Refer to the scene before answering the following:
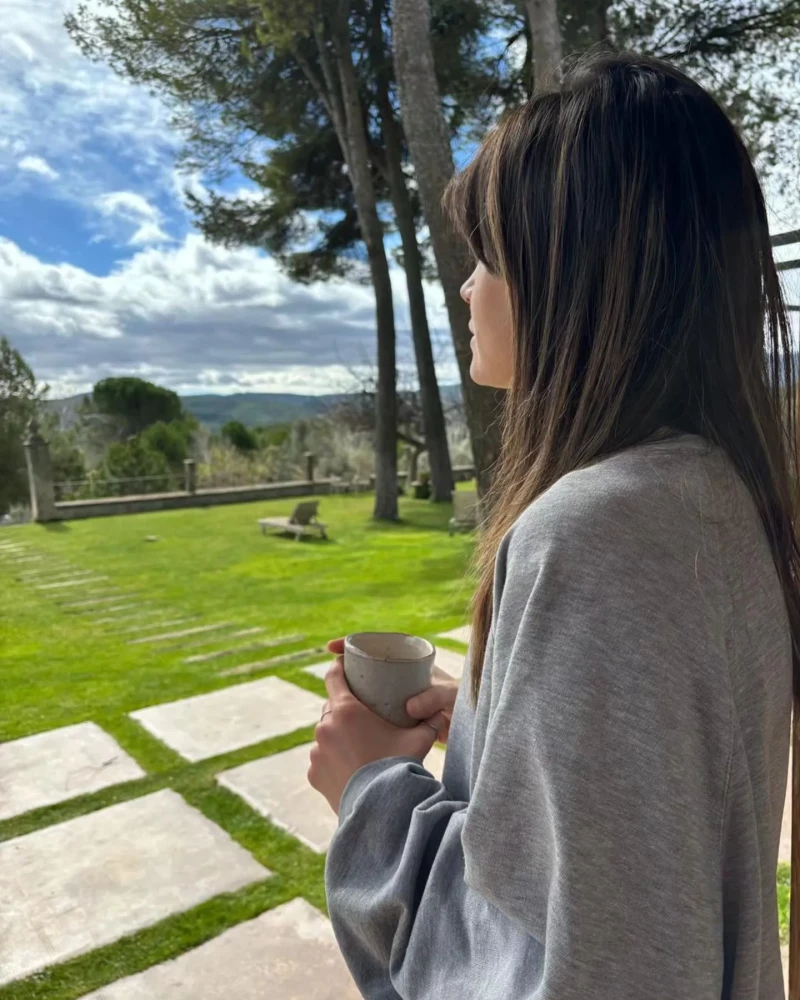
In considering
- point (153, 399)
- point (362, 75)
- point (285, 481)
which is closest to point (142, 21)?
point (362, 75)

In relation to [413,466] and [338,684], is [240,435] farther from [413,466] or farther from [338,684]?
[338,684]

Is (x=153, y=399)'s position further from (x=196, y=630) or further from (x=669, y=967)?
(x=669, y=967)

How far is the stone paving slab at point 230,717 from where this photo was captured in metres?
2.87

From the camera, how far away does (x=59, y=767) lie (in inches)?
106

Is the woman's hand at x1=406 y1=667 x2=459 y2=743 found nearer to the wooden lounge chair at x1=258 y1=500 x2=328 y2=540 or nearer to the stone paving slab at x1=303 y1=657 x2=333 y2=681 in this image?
the stone paving slab at x1=303 y1=657 x2=333 y2=681

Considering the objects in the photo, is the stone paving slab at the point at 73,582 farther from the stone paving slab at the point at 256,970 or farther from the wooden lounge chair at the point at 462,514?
the stone paving slab at the point at 256,970

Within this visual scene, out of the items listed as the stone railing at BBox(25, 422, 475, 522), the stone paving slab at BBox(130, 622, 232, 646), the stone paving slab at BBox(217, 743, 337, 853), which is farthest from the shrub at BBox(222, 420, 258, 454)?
the stone paving slab at BBox(217, 743, 337, 853)

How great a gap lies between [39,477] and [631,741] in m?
11.1

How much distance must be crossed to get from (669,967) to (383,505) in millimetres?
9704

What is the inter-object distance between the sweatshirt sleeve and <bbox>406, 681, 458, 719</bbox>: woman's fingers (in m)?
0.31

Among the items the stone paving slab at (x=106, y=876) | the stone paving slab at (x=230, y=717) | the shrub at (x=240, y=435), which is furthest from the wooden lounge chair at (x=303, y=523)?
the shrub at (x=240, y=435)

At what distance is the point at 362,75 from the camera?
9.66 m

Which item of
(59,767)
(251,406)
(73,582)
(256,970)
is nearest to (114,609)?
(73,582)

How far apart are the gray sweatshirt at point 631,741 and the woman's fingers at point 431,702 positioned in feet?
0.91
